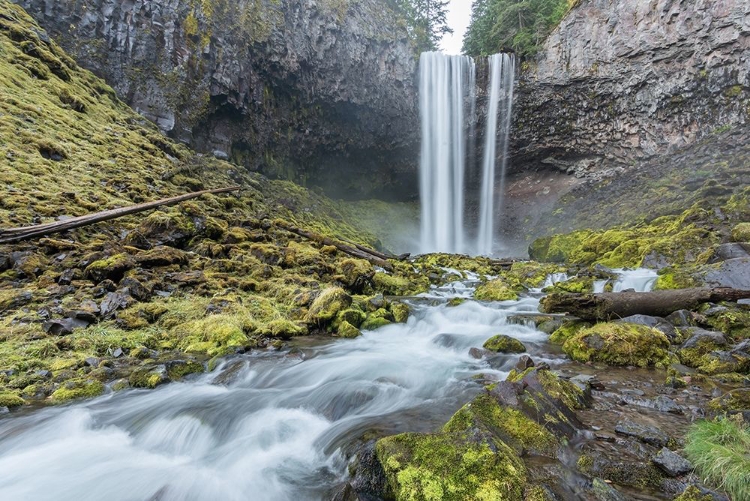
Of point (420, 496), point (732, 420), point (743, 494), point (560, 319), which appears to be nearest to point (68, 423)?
point (420, 496)

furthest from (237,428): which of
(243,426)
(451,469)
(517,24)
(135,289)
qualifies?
(517,24)

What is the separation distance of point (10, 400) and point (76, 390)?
533 millimetres

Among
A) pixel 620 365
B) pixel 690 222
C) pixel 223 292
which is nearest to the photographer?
pixel 620 365

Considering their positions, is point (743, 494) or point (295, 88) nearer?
point (743, 494)

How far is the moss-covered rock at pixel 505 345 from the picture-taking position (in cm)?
548

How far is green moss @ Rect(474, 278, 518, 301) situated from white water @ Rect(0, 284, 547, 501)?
4466 mm

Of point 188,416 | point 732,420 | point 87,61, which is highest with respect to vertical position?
point 87,61

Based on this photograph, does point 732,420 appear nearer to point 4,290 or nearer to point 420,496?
point 420,496

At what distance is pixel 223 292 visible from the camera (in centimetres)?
737

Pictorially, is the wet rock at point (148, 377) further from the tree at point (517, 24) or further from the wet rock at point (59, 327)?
the tree at point (517, 24)

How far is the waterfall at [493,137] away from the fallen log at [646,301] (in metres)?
21.4

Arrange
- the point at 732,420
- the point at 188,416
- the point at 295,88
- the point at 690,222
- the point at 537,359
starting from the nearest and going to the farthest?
the point at 732,420
the point at 188,416
the point at 537,359
the point at 690,222
the point at 295,88

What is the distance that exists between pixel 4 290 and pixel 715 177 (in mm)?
24424

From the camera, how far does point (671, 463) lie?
2.34 metres
